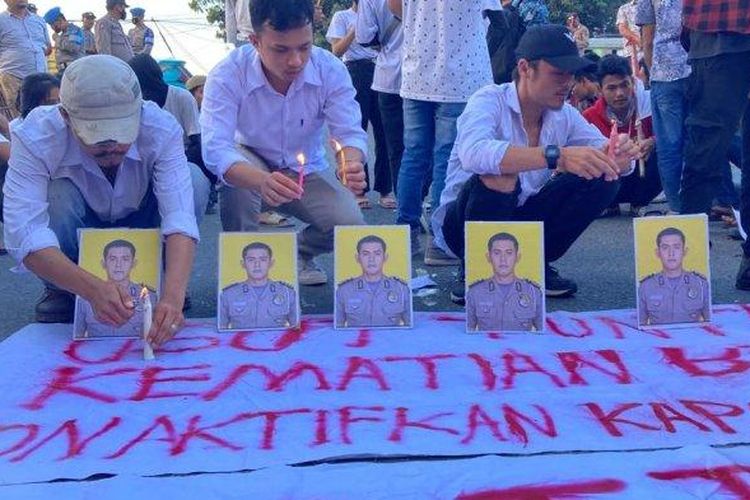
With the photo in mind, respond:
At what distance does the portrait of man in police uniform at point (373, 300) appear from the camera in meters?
3.12

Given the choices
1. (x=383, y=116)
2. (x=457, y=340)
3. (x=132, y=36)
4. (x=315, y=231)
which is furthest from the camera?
(x=132, y=36)

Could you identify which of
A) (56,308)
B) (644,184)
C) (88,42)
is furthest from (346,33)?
(88,42)

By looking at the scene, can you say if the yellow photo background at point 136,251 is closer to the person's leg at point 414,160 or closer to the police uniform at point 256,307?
the police uniform at point 256,307

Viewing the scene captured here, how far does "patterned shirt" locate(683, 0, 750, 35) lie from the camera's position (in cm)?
353

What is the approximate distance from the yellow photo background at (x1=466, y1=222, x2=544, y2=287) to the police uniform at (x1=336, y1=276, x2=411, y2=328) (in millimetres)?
216

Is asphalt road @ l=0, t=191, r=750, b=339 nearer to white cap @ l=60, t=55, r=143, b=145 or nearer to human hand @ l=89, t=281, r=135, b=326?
human hand @ l=89, t=281, r=135, b=326

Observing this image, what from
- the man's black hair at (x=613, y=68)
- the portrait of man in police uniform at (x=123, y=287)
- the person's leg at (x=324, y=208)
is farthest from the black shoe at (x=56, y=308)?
the man's black hair at (x=613, y=68)

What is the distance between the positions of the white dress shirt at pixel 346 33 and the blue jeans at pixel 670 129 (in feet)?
5.72

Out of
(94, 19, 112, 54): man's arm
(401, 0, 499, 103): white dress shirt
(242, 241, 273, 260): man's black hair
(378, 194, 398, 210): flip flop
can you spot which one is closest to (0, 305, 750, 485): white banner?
(242, 241, 273, 260): man's black hair

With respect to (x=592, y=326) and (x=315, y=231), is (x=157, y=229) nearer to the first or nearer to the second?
(x=315, y=231)

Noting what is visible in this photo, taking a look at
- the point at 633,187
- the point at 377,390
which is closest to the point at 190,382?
the point at 377,390

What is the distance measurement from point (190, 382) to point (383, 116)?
2.52 metres

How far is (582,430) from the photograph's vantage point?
7.57ft

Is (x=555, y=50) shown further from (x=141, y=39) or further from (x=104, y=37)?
(x=141, y=39)
